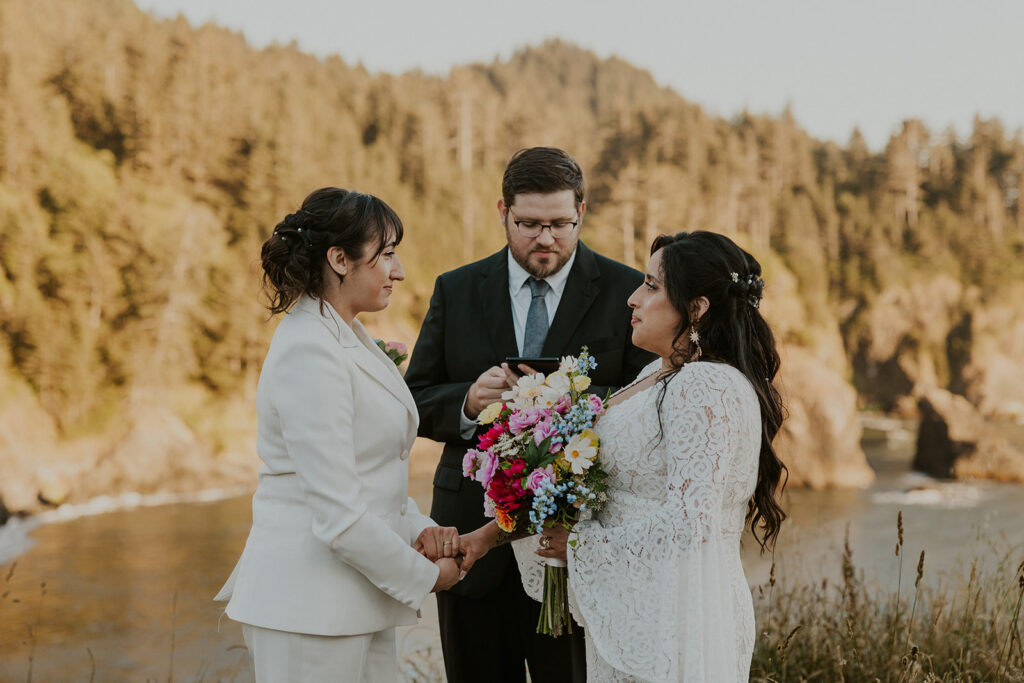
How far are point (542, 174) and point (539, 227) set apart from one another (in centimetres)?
22

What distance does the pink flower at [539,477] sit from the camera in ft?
8.87

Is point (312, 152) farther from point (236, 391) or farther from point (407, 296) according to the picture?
point (236, 391)

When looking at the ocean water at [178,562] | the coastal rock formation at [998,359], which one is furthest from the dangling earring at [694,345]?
the coastal rock formation at [998,359]

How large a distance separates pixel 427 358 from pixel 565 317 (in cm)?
65

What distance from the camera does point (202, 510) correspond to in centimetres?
2150

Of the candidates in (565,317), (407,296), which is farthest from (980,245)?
(565,317)

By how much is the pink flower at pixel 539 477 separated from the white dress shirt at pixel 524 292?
1.07 m

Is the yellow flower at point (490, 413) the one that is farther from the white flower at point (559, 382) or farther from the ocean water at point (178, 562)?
the ocean water at point (178, 562)

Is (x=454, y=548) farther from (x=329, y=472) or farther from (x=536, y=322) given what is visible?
(x=536, y=322)

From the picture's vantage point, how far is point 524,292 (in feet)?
12.4

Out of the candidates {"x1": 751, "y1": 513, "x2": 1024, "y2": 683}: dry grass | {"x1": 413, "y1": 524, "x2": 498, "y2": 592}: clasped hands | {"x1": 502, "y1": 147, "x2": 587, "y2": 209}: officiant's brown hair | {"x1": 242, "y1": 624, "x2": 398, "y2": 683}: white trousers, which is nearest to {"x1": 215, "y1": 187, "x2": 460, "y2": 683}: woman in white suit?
{"x1": 242, "y1": 624, "x2": 398, "y2": 683}: white trousers

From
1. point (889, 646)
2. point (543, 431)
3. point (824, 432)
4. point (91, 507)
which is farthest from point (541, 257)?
point (824, 432)

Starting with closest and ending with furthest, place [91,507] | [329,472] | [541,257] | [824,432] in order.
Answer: [329,472] → [541,257] → [91,507] → [824,432]

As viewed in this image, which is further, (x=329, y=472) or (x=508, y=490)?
A: (x=508, y=490)
